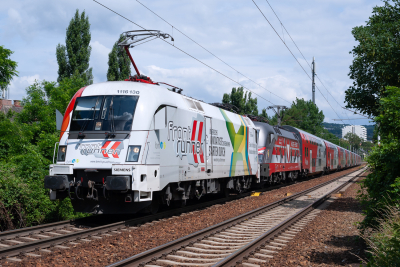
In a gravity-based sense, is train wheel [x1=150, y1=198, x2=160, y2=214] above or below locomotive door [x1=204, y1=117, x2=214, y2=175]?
below

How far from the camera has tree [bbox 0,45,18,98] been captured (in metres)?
14.3

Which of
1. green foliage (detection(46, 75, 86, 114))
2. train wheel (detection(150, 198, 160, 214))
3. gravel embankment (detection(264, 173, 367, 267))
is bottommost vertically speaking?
gravel embankment (detection(264, 173, 367, 267))

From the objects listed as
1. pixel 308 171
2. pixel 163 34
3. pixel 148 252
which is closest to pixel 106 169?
pixel 148 252

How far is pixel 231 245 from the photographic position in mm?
7805

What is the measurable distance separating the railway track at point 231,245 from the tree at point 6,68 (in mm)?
10311

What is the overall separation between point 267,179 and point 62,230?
13733mm

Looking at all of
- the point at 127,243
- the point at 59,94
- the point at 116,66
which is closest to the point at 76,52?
the point at 116,66

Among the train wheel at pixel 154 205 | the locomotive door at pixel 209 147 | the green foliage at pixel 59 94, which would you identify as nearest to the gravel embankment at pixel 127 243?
the train wheel at pixel 154 205

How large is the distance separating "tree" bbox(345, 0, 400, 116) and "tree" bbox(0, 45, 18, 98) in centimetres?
1351

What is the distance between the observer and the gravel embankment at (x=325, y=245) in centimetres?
662

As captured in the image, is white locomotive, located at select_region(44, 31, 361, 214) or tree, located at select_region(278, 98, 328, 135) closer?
white locomotive, located at select_region(44, 31, 361, 214)

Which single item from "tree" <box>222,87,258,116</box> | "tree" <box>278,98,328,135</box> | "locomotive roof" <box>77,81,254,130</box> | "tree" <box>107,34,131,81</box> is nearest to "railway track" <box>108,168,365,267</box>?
"locomotive roof" <box>77,81,254,130</box>

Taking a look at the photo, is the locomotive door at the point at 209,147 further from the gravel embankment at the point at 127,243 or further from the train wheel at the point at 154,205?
the train wheel at the point at 154,205

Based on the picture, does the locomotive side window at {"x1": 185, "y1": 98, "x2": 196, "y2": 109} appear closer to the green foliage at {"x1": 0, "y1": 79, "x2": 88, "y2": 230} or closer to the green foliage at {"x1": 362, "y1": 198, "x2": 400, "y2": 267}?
the green foliage at {"x1": 0, "y1": 79, "x2": 88, "y2": 230}
